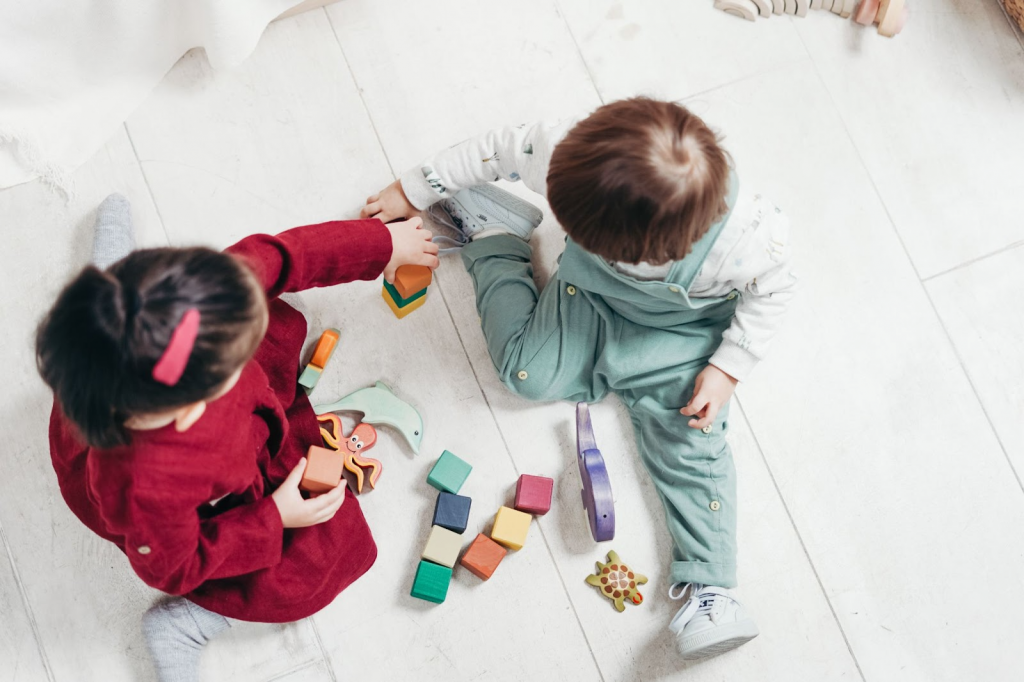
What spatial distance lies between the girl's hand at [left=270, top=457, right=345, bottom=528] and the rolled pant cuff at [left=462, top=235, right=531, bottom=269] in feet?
1.10

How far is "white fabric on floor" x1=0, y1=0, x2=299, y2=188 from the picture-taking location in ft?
3.28

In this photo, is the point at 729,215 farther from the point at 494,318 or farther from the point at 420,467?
the point at 420,467

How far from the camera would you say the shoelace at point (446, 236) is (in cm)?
110

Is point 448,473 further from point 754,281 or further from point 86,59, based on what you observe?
point 86,59

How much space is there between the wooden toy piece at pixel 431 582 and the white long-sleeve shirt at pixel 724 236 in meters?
0.42

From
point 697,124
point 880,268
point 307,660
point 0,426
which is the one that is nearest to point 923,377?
point 880,268

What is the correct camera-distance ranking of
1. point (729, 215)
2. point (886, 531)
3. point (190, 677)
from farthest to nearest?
point (886, 531)
point (190, 677)
point (729, 215)

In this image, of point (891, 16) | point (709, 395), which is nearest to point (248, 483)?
point (709, 395)

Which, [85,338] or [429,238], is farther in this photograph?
[429,238]

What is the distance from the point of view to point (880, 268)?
116 centimetres

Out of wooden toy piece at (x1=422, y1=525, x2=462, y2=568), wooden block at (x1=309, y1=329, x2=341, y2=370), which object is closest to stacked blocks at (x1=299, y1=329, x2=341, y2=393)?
wooden block at (x1=309, y1=329, x2=341, y2=370)

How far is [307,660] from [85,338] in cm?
59

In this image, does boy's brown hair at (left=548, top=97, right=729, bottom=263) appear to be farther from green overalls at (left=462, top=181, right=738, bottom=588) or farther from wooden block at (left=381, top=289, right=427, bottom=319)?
wooden block at (left=381, top=289, right=427, bottom=319)

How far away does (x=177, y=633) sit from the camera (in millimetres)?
978
